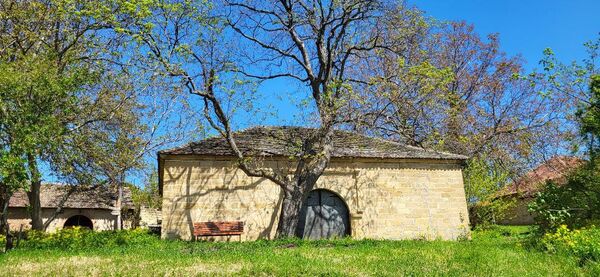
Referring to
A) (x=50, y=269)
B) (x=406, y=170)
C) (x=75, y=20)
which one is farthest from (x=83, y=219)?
(x=50, y=269)

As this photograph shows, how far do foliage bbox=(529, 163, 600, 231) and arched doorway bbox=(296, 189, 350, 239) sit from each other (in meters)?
7.40

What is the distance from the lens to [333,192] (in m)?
16.8

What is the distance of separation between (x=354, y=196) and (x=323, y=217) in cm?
139

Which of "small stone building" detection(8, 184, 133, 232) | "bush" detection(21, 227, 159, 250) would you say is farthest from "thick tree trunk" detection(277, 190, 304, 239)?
"small stone building" detection(8, 184, 133, 232)

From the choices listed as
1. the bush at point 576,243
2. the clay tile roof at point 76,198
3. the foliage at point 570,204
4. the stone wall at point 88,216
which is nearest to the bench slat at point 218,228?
the foliage at point 570,204

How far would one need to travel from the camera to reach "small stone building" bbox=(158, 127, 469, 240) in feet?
51.1

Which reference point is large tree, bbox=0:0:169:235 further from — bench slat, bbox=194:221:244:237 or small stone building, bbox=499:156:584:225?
small stone building, bbox=499:156:584:225

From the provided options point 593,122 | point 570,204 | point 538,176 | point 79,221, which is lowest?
point 79,221

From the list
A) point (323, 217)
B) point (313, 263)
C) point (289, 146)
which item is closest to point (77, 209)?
point (289, 146)

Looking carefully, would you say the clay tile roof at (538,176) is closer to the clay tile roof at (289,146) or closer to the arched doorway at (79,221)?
the clay tile roof at (289,146)

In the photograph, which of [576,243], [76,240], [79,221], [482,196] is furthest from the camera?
[79,221]

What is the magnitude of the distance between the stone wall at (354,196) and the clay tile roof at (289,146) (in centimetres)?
30

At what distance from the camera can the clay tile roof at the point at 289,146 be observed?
16.2 metres

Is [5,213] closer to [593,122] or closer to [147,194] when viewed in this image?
[593,122]
